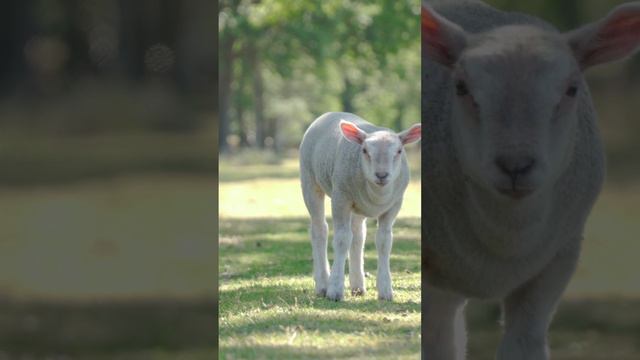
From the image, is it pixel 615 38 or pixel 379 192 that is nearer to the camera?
pixel 615 38

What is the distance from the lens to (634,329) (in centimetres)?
363

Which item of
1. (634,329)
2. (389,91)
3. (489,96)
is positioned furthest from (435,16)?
(634,329)

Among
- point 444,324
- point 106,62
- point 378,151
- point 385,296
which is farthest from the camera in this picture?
point 378,151

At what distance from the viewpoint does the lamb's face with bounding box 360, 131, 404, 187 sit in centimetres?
420

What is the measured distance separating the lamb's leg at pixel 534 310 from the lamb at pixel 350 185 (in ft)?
2.03

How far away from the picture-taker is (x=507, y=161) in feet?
10.1

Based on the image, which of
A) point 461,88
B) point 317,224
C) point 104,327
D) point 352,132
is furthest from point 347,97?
point 104,327

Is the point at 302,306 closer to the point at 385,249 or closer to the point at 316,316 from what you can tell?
the point at 316,316

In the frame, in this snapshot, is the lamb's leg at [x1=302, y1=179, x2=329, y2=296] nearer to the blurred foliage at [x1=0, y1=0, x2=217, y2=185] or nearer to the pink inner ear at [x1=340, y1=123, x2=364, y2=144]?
the pink inner ear at [x1=340, y1=123, x2=364, y2=144]

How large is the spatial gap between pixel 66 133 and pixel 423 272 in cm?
133

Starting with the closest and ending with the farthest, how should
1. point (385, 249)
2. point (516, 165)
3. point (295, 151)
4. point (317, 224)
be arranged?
point (516, 165) → point (385, 249) → point (317, 224) → point (295, 151)

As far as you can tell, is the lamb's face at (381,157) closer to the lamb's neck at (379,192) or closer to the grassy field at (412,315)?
the lamb's neck at (379,192)

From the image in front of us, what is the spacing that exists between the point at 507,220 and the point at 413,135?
0.77m

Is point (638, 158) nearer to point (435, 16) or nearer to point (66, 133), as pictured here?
point (435, 16)
